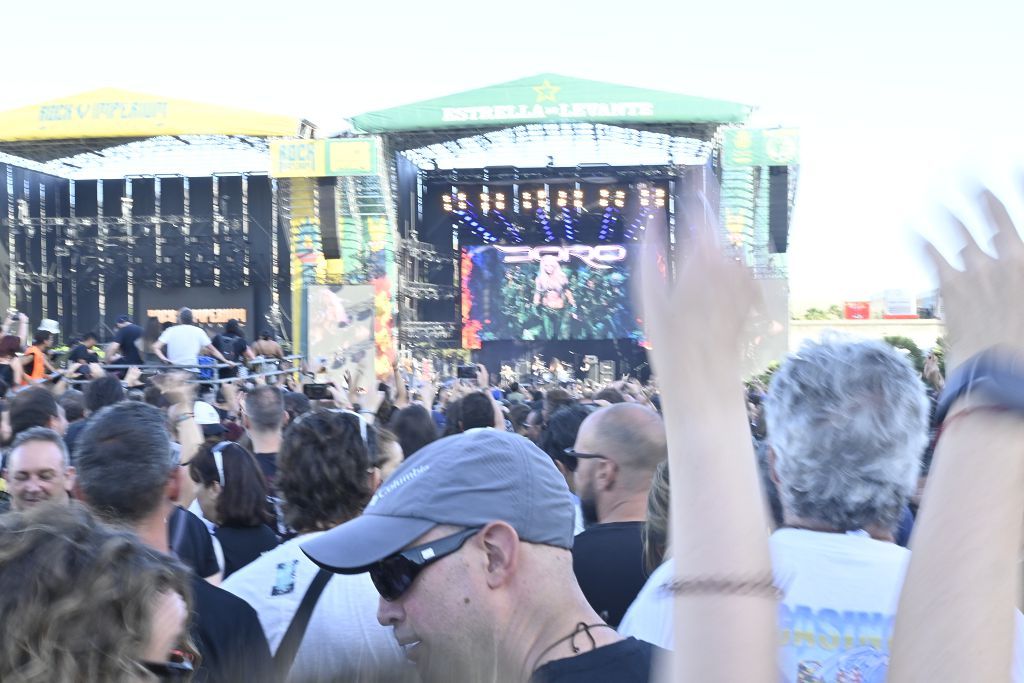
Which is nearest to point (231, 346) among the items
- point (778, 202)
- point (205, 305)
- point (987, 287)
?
point (778, 202)

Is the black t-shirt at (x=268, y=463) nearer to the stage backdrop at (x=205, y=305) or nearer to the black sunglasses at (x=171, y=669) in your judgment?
the black sunglasses at (x=171, y=669)

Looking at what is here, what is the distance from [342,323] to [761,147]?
9412mm

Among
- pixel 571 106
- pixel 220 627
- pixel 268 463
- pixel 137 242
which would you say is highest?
pixel 571 106

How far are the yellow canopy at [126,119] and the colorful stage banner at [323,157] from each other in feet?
2.09

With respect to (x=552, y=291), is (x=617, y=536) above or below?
above

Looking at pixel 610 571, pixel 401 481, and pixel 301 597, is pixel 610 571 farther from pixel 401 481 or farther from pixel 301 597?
pixel 401 481

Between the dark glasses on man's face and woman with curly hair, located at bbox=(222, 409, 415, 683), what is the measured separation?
3.8 inches

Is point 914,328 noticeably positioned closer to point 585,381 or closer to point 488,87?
point 585,381

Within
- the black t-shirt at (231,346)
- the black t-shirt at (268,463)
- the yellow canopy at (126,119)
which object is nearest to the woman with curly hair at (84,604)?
the black t-shirt at (268,463)

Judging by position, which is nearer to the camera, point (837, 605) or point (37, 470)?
point (837, 605)

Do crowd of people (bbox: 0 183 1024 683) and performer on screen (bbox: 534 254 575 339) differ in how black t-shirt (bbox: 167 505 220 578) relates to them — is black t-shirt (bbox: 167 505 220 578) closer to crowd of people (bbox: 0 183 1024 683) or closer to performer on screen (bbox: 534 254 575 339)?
crowd of people (bbox: 0 183 1024 683)

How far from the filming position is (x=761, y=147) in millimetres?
19781

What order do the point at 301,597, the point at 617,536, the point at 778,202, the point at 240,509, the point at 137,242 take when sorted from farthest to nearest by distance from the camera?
1. the point at 137,242
2. the point at 778,202
3. the point at 240,509
4. the point at 617,536
5. the point at 301,597

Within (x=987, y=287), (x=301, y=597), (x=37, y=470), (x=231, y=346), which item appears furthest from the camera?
(x=231, y=346)
